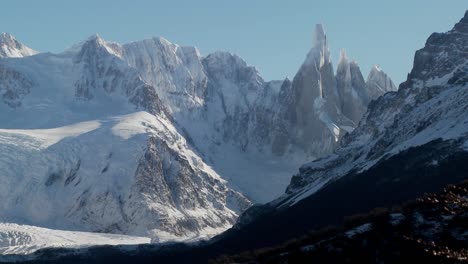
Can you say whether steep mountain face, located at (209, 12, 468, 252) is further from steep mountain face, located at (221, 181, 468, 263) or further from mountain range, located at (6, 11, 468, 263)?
steep mountain face, located at (221, 181, 468, 263)

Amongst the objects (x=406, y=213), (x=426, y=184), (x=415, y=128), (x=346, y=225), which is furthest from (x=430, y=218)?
(x=415, y=128)

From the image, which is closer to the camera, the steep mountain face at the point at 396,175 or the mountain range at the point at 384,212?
the mountain range at the point at 384,212

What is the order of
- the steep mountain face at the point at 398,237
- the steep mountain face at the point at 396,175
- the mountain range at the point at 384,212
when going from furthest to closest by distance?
the steep mountain face at the point at 396,175 < the mountain range at the point at 384,212 < the steep mountain face at the point at 398,237

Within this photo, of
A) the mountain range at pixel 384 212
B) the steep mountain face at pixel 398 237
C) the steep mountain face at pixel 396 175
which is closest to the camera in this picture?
the steep mountain face at pixel 398 237

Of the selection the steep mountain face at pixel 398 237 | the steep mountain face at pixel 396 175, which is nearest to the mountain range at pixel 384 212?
the steep mountain face at pixel 398 237

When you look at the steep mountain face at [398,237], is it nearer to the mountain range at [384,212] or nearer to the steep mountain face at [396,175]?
the mountain range at [384,212]

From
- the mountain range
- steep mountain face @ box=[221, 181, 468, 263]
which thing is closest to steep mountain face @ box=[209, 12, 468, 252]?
the mountain range

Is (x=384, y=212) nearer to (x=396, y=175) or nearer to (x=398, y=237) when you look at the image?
(x=398, y=237)

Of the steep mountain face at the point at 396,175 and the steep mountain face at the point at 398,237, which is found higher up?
the steep mountain face at the point at 396,175

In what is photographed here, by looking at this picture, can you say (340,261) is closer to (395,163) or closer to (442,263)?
Answer: (442,263)

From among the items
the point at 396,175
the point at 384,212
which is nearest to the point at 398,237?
the point at 384,212

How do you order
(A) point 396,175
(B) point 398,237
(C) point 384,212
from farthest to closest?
1. (A) point 396,175
2. (C) point 384,212
3. (B) point 398,237
